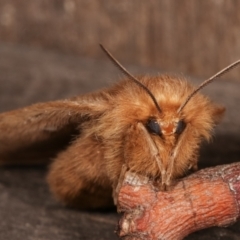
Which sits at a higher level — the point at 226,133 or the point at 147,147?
the point at 147,147

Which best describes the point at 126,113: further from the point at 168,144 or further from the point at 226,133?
the point at 226,133

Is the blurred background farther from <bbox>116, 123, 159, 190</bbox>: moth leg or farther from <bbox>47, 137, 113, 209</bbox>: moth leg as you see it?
<bbox>116, 123, 159, 190</bbox>: moth leg

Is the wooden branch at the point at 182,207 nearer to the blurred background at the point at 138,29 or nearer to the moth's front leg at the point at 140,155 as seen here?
the moth's front leg at the point at 140,155

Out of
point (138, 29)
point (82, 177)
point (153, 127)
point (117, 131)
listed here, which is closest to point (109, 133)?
point (117, 131)

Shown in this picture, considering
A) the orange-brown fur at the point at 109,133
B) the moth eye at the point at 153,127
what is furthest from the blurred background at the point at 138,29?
the moth eye at the point at 153,127

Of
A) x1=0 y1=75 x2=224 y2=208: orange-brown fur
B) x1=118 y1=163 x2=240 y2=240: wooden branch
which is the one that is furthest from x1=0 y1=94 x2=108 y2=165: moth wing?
x1=118 y1=163 x2=240 y2=240: wooden branch

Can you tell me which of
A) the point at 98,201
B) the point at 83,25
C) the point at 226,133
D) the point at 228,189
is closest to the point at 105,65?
the point at 83,25
